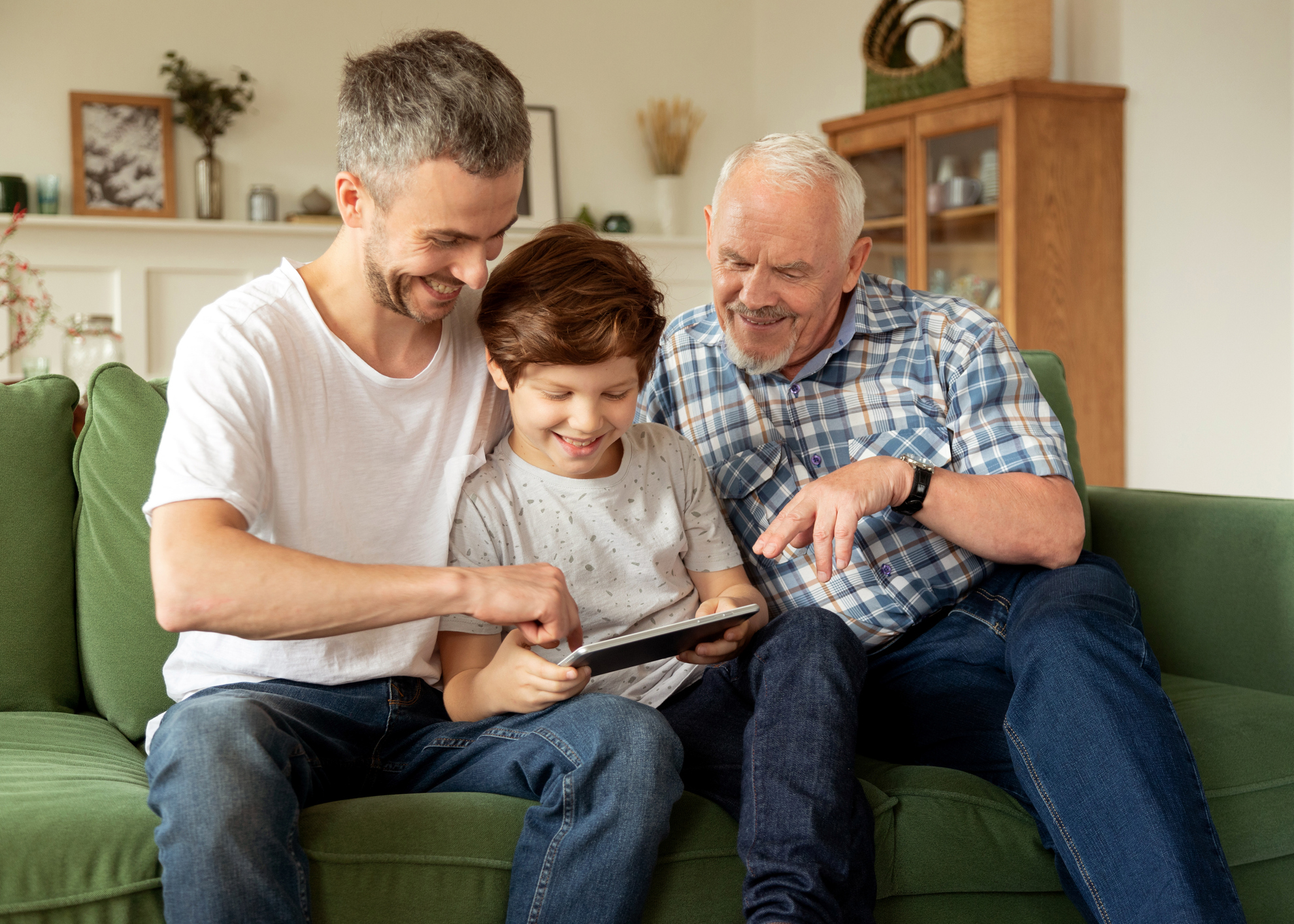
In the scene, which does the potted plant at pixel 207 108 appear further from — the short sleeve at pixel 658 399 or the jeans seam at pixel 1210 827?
the jeans seam at pixel 1210 827

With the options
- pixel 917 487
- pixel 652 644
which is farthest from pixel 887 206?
pixel 652 644

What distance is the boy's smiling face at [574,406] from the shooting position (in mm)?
1330

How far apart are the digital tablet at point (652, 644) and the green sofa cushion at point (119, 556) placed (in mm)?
673

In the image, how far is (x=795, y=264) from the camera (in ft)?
5.58

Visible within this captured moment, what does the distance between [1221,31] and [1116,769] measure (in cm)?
317

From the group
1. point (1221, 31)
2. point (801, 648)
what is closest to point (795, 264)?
point (801, 648)

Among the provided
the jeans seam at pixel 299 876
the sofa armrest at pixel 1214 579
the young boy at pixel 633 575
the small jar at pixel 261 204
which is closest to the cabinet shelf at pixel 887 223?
the sofa armrest at pixel 1214 579

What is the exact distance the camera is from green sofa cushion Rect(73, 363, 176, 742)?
1.53 meters

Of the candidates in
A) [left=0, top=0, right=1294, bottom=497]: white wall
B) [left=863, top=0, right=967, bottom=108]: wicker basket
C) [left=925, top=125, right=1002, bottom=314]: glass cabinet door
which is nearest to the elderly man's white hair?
[left=925, top=125, right=1002, bottom=314]: glass cabinet door

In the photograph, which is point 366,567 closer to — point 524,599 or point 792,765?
point 524,599

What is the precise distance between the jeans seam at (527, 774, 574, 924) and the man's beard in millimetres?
563

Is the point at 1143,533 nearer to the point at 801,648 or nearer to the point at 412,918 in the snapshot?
the point at 801,648

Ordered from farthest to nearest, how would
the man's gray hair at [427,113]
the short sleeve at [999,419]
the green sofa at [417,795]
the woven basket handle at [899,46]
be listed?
the woven basket handle at [899,46] → the short sleeve at [999,419] → the man's gray hair at [427,113] → the green sofa at [417,795]

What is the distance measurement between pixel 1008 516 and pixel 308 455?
903mm
